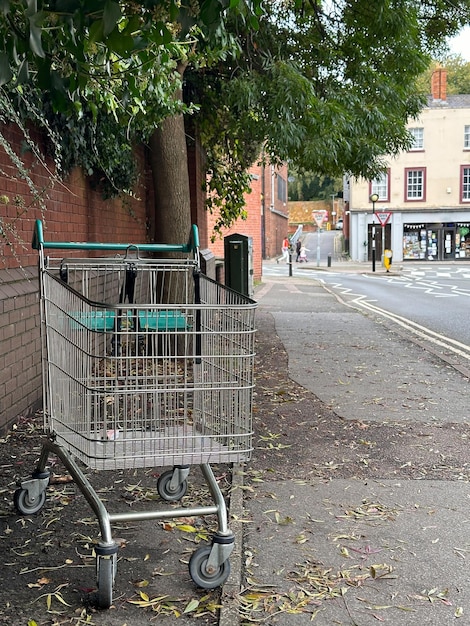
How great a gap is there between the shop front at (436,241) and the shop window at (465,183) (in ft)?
5.89

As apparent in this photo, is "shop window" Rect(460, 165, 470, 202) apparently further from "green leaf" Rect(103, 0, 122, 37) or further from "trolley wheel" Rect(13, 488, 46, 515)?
"green leaf" Rect(103, 0, 122, 37)

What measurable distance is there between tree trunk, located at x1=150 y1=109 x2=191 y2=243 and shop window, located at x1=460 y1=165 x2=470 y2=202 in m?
41.3

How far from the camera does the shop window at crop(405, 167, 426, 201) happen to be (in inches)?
1853

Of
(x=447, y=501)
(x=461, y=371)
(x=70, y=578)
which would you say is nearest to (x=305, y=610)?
(x=70, y=578)

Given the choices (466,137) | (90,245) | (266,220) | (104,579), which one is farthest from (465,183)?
(104,579)

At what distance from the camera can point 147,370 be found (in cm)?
345

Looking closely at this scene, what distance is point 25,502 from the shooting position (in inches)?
155

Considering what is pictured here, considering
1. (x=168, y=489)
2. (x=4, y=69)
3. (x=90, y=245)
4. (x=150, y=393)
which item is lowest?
(x=168, y=489)

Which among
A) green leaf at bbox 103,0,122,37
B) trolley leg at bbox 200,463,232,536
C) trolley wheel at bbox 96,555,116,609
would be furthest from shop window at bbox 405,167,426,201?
green leaf at bbox 103,0,122,37

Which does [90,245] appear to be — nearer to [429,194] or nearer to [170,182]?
[170,182]

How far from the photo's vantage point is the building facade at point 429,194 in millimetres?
46531

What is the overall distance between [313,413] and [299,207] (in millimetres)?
86544

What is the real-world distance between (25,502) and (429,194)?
46.4 meters

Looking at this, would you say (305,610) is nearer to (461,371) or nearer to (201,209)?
(461,371)
